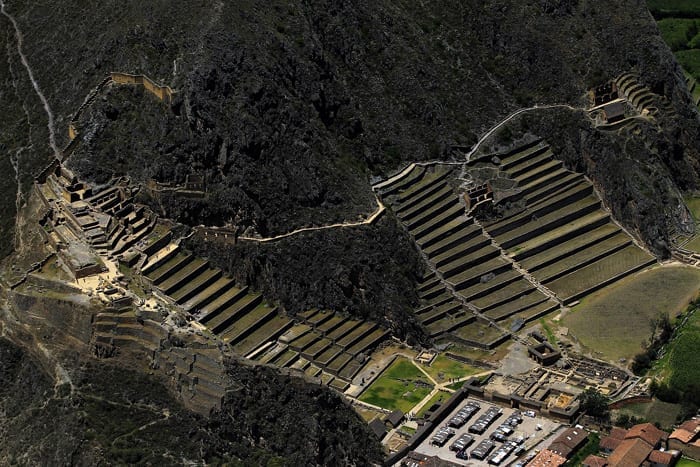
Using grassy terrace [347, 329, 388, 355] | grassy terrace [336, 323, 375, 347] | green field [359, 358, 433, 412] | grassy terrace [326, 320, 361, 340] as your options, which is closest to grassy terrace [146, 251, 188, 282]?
grassy terrace [326, 320, 361, 340]

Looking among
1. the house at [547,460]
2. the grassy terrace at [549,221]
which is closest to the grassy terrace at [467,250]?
the grassy terrace at [549,221]

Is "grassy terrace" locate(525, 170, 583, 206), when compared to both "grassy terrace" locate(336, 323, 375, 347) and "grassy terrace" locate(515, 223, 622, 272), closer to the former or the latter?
"grassy terrace" locate(515, 223, 622, 272)

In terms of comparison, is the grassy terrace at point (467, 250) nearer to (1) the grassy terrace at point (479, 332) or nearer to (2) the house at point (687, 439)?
(1) the grassy terrace at point (479, 332)

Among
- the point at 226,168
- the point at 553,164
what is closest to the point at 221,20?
the point at 226,168

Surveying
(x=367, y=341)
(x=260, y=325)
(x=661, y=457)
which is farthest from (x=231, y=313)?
(x=661, y=457)

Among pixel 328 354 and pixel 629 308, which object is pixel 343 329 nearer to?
pixel 328 354
